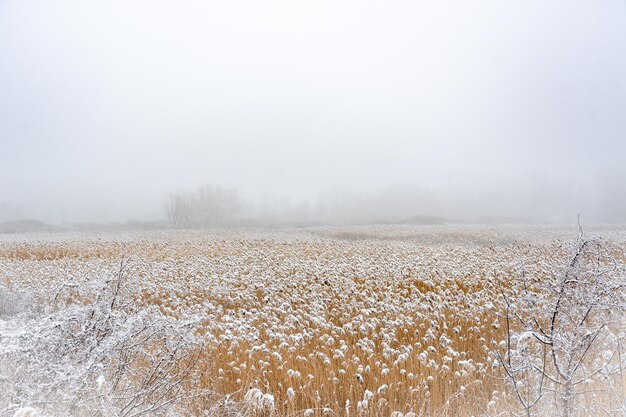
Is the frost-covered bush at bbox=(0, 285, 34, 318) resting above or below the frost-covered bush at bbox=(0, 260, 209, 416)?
below

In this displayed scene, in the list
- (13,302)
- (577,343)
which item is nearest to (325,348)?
(577,343)

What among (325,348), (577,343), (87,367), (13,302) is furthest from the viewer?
(13,302)

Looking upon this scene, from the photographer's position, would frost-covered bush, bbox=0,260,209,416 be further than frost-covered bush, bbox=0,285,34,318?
No

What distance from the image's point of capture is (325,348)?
22.1 ft

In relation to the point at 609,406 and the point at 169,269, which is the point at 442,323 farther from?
the point at 169,269

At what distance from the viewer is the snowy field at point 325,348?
4.31 m

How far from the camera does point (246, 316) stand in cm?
912

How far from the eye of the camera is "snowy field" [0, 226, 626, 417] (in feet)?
14.1

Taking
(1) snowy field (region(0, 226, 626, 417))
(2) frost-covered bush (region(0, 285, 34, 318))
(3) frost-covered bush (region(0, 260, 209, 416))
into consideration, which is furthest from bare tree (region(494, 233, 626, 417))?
(2) frost-covered bush (region(0, 285, 34, 318))

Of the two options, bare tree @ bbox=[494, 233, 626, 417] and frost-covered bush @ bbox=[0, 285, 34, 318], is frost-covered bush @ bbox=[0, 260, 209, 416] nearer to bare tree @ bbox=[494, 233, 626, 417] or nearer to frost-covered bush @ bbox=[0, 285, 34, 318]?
bare tree @ bbox=[494, 233, 626, 417]

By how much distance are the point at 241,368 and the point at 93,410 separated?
7.99 feet

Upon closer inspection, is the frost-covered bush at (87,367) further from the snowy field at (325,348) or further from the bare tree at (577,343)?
the bare tree at (577,343)

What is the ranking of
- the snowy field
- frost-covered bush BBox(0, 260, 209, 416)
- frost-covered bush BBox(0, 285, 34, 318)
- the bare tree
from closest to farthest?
frost-covered bush BBox(0, 260, 209, 416), the bare tree, the snowy field, frost-covered bush BBox(0, 285, 34, 318)

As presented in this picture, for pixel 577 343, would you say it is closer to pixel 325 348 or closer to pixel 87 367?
pixel 325 348
